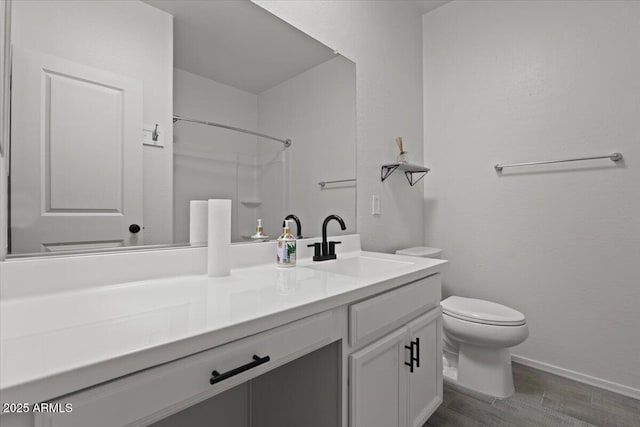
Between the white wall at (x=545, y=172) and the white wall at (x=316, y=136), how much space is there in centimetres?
102

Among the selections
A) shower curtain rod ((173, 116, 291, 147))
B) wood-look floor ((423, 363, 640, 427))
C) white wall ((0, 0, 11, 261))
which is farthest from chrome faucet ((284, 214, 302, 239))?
wood-look floor ((423, 363, 640, 427))

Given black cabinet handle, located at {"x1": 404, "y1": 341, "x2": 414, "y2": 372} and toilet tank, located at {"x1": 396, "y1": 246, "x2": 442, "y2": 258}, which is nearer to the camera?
black cabinet handle, located at {"x1": 404, "y1": 341, "x2": 414, "y2": 372}

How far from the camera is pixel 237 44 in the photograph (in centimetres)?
128

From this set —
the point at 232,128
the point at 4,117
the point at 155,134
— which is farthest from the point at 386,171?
the point at 4,117

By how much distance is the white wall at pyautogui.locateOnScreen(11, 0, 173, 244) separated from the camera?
83cm

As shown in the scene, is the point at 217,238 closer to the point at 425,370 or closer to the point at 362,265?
the point at 362,265

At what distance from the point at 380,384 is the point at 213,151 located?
3.46 feet

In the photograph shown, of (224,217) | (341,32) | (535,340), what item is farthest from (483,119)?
(224,217)

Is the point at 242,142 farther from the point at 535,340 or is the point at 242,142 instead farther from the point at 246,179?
the point at 535,340

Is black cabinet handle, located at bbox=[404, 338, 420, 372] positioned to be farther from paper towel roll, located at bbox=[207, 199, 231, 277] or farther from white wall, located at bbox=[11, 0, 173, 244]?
white wall, located at bbox=[11, 0, 173, 244]

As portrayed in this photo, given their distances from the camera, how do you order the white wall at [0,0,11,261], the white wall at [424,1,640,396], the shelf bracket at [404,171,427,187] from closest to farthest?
the white wall at [0,0,11,261]
the white wall at [424,1,640,396]
the shelf bracket at [404,171,427,187]

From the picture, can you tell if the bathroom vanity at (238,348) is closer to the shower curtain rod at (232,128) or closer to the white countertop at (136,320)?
the white countertop at (136,320)

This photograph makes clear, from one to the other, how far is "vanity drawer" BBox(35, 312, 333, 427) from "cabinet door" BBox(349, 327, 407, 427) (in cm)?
29

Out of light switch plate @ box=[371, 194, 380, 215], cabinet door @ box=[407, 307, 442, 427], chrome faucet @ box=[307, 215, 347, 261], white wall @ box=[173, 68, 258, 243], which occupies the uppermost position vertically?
white wall @ box=[173, 68, 258, 243]
